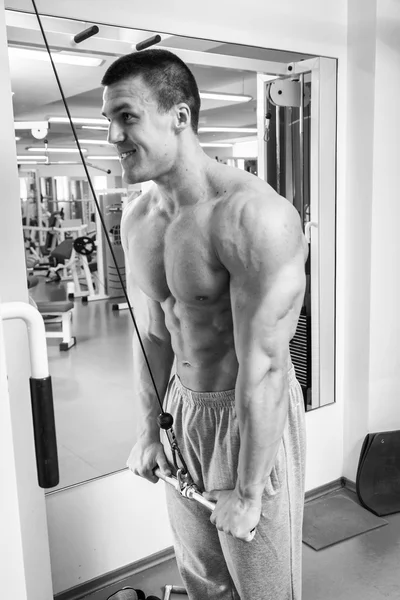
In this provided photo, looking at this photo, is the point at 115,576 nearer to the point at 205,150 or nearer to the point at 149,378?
the point at 149,378

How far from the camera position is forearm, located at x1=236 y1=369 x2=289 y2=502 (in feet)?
4.15

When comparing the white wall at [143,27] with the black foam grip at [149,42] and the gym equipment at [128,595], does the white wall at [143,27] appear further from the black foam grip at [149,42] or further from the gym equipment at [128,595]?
the gym equipment at [128,595]

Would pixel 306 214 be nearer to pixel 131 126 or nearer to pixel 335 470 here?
pixel 335 470

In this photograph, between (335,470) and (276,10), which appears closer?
(276,10)

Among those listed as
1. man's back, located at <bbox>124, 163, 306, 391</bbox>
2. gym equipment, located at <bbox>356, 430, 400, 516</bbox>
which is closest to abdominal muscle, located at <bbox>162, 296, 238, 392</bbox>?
man's back, located at <bbox>124, 163, 306, 391</bbox>

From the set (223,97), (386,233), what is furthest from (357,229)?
(223,97)

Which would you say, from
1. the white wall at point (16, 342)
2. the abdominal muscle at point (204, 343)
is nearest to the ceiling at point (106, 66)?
the white wall at point (16, 342)

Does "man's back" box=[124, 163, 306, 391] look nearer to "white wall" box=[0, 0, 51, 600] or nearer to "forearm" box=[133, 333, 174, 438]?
"forearm" box=[133, 333, 174, 438]

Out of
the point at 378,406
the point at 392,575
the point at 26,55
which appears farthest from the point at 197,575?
the point at 26,55

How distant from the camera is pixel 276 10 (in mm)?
2418

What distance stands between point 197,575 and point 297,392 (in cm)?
59

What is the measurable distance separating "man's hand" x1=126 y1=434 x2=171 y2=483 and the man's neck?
64 cm

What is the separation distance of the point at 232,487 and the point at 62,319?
1.48 m

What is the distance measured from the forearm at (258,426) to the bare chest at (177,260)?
0.22 m
